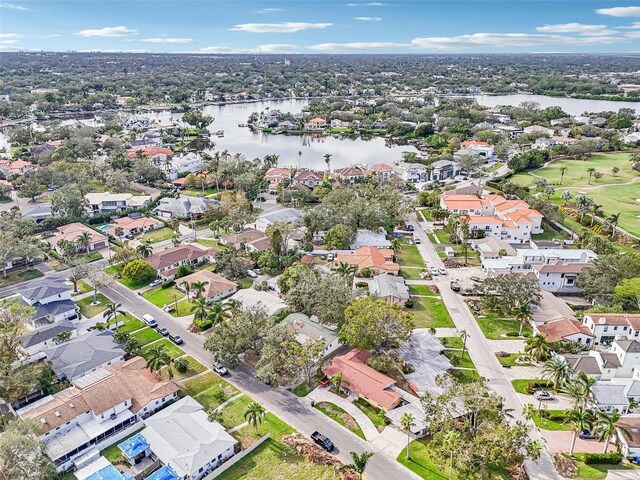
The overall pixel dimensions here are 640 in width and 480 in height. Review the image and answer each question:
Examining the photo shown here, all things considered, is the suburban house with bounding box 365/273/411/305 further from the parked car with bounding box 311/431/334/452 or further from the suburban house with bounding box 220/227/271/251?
the parked car with bounding box 311/431/334/452

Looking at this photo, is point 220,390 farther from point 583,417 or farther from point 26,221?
point 26,221

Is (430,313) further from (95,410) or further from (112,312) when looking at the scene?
(95,410)

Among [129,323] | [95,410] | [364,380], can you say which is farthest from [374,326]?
[129,323]

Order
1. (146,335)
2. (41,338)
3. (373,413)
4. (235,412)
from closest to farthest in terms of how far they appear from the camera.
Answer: (235,412), (373,413), (41,338), (146,335)

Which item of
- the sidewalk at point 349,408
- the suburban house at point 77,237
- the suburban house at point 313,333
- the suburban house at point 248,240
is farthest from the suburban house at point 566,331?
the suburban house at point 77,237

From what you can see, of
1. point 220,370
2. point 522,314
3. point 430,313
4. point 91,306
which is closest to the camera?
Result: point 220,370

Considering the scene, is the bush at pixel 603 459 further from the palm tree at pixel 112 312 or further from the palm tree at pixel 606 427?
the palm tree at pixel 112 312

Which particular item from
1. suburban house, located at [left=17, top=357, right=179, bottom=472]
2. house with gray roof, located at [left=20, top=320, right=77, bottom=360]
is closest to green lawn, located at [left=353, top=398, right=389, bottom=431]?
suburban house, located at [left=17, top=357, right=179, bottom=472]

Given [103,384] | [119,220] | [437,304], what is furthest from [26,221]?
[437,304]

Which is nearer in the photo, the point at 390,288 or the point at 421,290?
the point at 390,288
